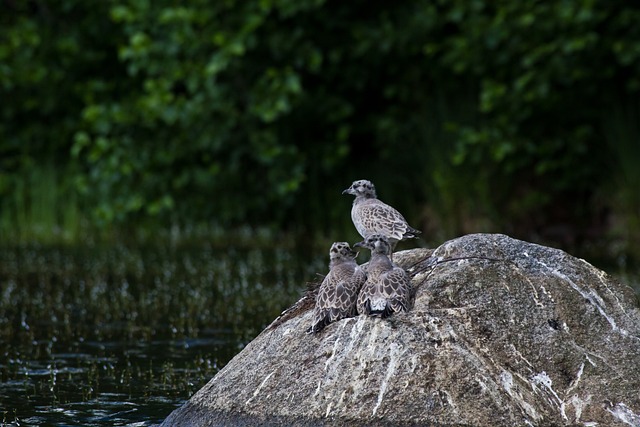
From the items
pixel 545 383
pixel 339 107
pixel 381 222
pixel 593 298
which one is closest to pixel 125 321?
pixel 381 222

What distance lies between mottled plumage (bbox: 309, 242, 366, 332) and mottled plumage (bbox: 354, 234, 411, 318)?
9 cm

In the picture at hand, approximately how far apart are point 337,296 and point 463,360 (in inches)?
41.9

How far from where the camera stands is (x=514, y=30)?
1917 cm

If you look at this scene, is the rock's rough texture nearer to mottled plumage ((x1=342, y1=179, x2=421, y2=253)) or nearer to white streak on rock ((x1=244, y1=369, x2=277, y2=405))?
white streak on rock ((x1=244, y1=369, x2=277, y2=405))

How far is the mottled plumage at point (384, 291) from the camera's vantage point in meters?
7.51

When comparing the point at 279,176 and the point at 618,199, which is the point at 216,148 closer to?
the point at 279,176

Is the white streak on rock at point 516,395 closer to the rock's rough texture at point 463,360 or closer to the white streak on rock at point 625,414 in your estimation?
the rock's rough texture at point 463,360

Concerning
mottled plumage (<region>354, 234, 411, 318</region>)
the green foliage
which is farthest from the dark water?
the green foliage

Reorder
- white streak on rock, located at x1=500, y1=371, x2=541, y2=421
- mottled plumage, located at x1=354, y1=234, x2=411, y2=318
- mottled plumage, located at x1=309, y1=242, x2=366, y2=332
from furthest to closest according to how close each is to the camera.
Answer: mottled plumage, located at x1=309, y1=242, x2=366, y2=332, mottled plumage, located at x1=354, y1=234, x2=411, y2=318, white streak on rock, located at x1=500, y1=371, x2=541, y2=421

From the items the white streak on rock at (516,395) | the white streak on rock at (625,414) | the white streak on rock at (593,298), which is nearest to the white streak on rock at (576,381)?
the white streak on rock at (625,414)

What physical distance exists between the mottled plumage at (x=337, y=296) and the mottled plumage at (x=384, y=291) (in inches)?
3.6

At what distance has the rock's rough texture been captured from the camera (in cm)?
710

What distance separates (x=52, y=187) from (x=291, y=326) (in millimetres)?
15966

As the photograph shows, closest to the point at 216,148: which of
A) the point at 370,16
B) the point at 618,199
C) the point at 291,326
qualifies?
the point at 370,16
